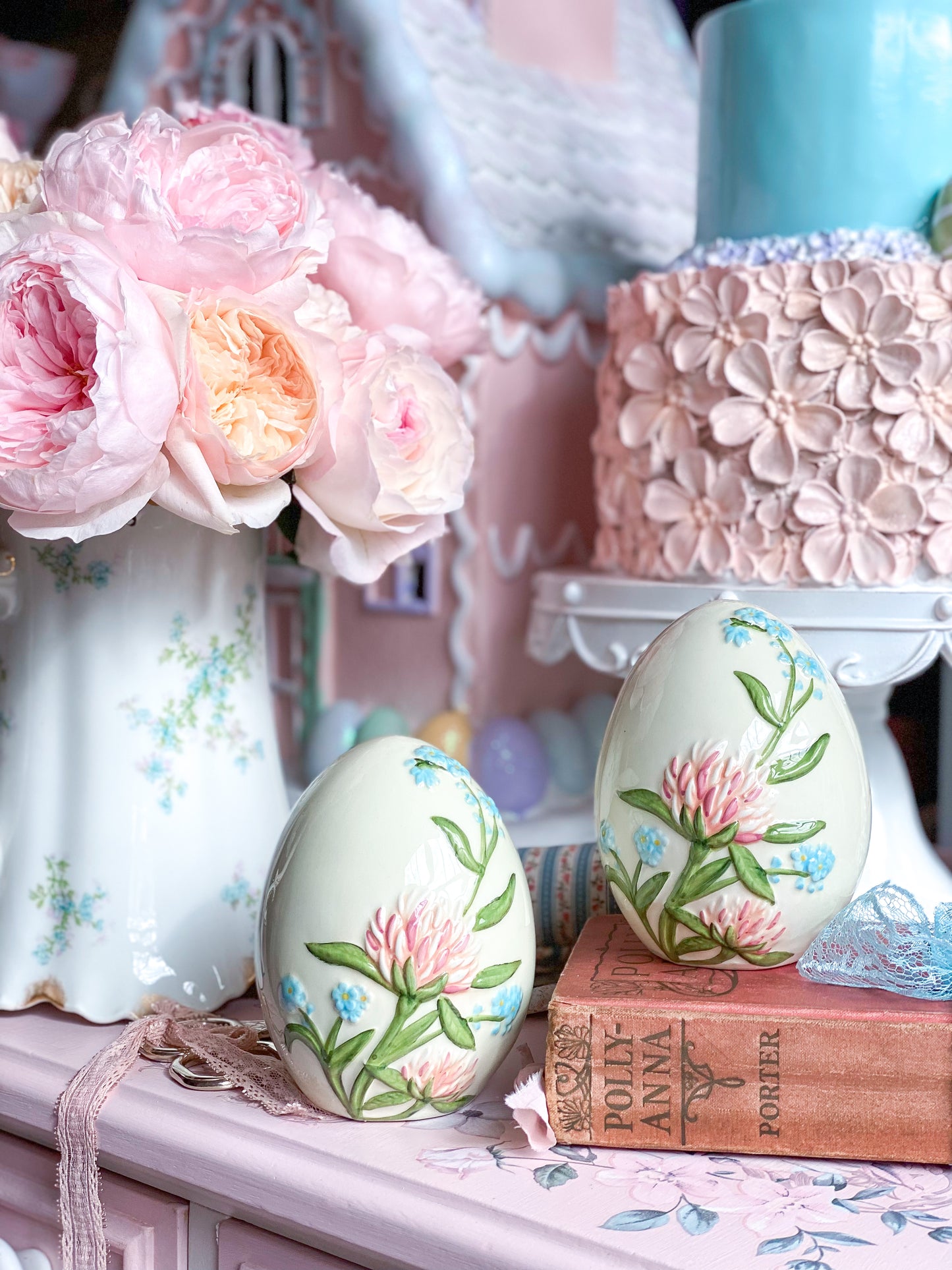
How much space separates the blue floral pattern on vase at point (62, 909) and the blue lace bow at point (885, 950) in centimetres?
30

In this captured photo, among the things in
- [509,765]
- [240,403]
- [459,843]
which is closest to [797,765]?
[459,843]

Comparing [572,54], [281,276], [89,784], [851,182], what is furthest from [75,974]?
[572,54]

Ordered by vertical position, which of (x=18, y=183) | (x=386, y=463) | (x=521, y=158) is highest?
(x=521, y=158)

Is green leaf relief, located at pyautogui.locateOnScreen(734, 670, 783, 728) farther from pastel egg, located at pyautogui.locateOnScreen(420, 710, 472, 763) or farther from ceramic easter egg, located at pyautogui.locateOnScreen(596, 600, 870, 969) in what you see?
pastel egg, located at pyautogui.locateOnScreen(420, 710, 472, 763)

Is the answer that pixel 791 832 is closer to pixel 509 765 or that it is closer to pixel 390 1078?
pixel 390 1078

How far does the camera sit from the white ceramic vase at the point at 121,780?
561mm

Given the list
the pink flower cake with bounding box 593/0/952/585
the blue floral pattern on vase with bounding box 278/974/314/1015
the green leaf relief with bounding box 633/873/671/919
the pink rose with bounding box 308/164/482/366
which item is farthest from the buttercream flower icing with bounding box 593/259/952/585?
the blue floral pattern on vase with bounding box 278/974/314/1015

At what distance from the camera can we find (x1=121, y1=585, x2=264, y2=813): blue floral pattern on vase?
0.57m

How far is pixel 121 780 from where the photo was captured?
1.87ft

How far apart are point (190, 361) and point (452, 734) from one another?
20.8 inches

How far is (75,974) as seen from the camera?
0.56 metres

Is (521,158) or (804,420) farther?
(521,158)

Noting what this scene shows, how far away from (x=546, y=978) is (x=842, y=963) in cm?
17

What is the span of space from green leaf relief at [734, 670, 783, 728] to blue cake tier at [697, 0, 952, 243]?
0.35m
